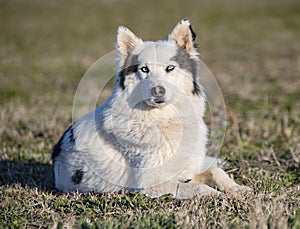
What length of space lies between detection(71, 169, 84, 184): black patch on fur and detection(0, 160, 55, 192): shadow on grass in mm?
531

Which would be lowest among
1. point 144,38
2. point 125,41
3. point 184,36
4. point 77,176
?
Result: point 77,176

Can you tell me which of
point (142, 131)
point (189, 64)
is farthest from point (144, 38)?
point (142, 131)

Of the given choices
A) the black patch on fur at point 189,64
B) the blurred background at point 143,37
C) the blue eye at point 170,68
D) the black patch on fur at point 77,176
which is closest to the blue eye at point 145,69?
the blue eye at point 170,68

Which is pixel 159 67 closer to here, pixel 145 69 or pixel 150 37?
pixel 145 69

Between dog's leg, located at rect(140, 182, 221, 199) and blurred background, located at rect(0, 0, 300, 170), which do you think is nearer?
dog's leg, located at rect(140, 182, 221, 199)

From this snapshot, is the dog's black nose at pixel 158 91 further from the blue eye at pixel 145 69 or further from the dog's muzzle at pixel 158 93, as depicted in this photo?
the blue eye at pixel 145 69

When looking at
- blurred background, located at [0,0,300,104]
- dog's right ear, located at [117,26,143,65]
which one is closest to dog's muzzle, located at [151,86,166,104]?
dog's right ear, located at [117,26,143,65]

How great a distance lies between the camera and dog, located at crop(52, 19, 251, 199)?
17.8ft

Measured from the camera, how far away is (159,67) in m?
5.48

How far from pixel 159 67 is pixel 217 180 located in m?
1.60

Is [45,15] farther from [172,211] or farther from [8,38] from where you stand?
[172,211]

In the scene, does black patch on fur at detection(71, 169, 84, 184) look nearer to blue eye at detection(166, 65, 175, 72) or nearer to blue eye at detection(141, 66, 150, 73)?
blue eye at detection(141, 66, 150, 73)

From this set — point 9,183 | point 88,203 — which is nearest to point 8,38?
point 9,183

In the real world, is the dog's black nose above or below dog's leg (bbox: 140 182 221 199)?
above
